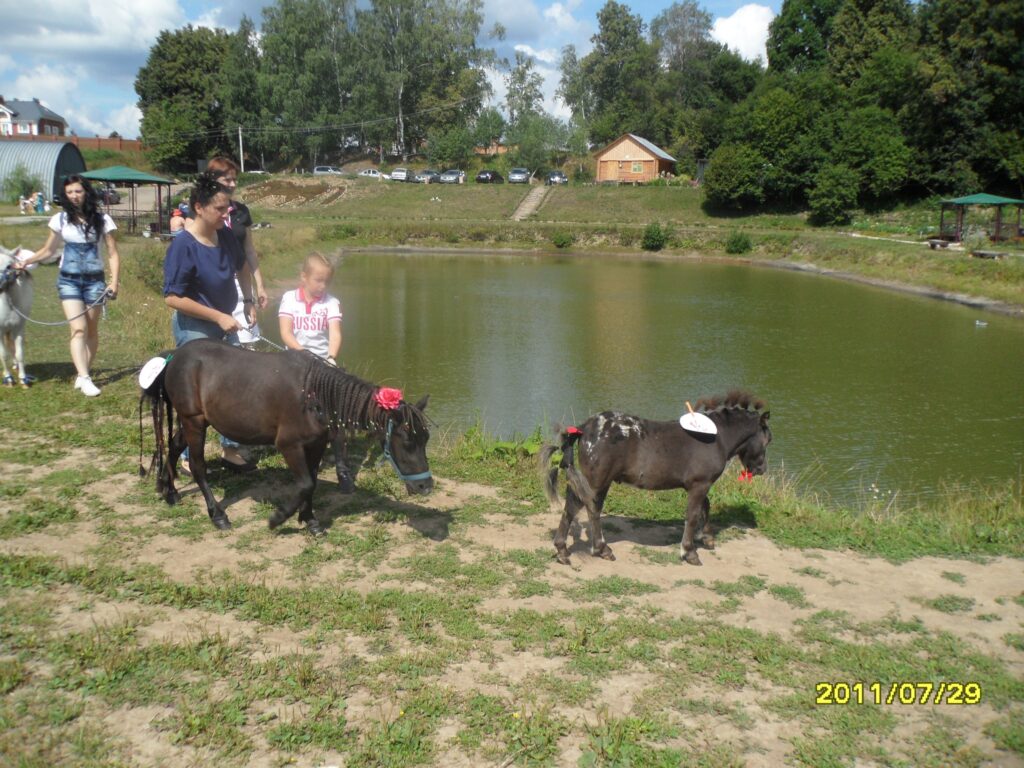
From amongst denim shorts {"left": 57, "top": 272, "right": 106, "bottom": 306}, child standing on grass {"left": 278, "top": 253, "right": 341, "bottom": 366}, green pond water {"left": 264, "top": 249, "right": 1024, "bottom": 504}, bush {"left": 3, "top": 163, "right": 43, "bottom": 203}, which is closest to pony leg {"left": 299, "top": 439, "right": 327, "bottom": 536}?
child standing on grass {"left": 278, "top": 253, "right": 341, "bottom": 366}

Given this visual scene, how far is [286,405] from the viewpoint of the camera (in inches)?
211

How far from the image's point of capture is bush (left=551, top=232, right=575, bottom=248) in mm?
44625

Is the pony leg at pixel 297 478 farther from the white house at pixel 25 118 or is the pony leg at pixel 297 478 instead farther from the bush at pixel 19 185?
the white house at pixel 25 118

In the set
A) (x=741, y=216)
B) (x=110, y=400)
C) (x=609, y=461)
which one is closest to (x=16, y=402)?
(x=110, y=400)

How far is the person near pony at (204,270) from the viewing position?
5.66m

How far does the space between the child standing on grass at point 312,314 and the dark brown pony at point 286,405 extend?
80cm

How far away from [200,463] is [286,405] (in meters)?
0.88

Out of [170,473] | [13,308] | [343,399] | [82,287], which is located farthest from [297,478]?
[13,308]

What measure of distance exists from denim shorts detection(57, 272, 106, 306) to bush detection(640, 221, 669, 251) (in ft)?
127

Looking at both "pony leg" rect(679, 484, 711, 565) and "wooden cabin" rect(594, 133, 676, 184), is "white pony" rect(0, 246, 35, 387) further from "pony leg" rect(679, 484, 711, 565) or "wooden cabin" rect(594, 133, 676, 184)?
"wooden cabin" rect(594, 133, 676, 184)

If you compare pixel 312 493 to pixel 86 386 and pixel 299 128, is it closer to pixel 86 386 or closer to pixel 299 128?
pixel 86 386

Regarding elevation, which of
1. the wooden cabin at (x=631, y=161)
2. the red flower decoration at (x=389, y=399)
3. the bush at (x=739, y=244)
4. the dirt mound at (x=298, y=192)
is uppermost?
the wooden cabin at (x=631, y=161)

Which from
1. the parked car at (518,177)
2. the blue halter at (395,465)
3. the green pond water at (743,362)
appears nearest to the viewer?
the blue halter at (395,465)
